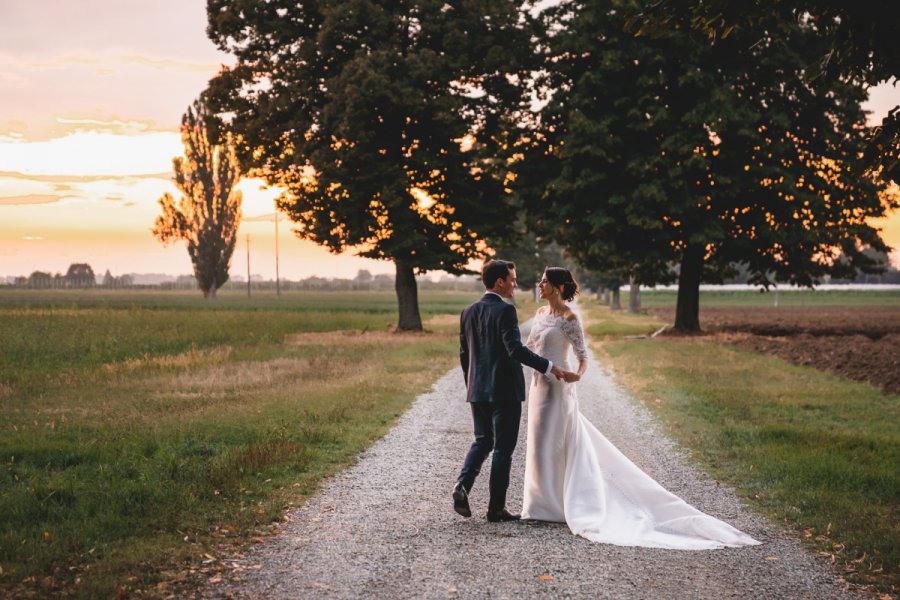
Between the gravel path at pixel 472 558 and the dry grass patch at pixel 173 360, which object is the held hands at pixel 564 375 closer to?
the gravel path at pixel 472 558

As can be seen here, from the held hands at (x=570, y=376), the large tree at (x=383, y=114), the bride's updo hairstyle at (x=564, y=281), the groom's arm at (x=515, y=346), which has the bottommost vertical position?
the held hands at (x=570, y=376)

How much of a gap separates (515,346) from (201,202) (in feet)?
231

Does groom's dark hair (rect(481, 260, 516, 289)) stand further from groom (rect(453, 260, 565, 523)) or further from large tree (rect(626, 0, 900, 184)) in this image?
large tree (rect(626, 0, 900, 184))

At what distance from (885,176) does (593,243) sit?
882 inches

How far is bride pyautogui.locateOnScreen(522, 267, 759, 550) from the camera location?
6410 millimetres

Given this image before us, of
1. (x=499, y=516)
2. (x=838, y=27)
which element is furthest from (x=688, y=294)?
(x=499, y=516)

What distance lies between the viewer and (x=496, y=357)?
22.8 feet

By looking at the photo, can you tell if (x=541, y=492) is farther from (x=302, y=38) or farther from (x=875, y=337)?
(x=875, y=337)

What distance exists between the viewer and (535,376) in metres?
7.28

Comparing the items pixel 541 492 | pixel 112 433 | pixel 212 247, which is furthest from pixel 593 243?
pixel 212 247

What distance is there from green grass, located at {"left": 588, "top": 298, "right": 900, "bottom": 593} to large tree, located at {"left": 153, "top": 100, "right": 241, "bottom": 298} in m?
59.2

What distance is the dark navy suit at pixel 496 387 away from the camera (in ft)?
22.5

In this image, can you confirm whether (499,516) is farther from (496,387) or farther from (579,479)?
(496,387)

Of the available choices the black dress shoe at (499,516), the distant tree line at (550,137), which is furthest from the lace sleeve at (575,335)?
the distant tree line at (550,137)
